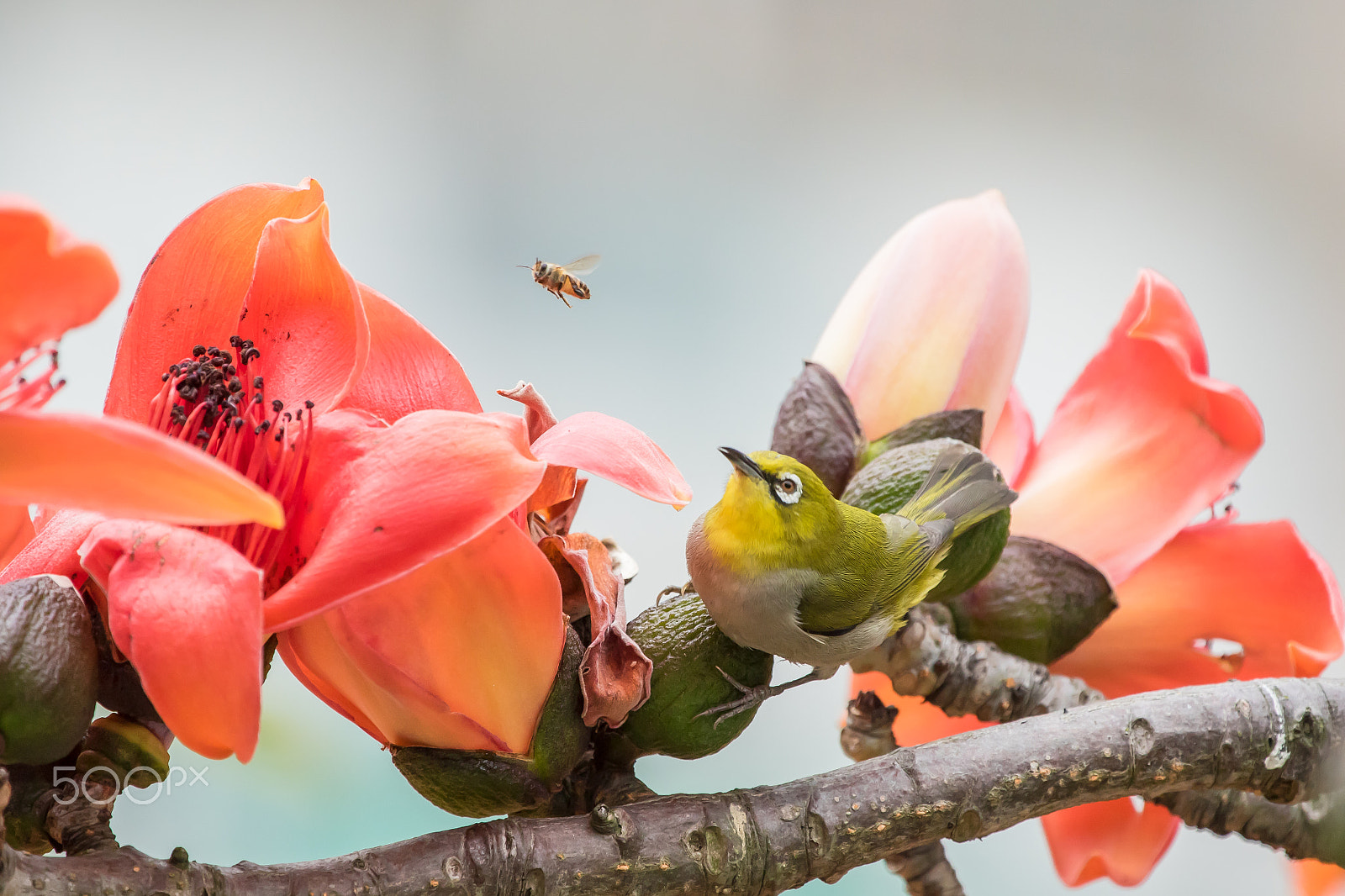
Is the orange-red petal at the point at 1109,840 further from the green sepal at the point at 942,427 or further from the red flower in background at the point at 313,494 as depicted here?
the red flower in background at the point at 313,494

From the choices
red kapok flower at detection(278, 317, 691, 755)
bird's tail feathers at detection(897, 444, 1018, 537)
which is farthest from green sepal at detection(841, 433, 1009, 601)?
red kapok flower at detection(278, 317, 691, 755)

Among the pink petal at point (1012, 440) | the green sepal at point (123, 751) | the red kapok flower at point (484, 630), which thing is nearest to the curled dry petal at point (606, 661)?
the red kapok flower at point (484, 630)

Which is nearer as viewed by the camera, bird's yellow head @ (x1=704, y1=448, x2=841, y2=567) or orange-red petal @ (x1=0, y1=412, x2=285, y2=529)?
orange-red petal @ (x1=0, y1=412, x2=285, y2=529)

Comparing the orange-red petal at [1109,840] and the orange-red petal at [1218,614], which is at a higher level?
the orange-red petal at [1218,614]

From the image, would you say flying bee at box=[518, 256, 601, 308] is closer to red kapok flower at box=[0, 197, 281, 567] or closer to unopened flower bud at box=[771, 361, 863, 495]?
unopened flower bud at box=[771, 361, 863, 495]

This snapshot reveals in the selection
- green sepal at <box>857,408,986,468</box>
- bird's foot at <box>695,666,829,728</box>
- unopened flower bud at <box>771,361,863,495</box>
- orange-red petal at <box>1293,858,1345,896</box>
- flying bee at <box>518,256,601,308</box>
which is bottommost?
orange-red petal at <box>1293,858,1345,896</box>

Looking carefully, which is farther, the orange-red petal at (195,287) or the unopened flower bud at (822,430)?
the unopened flower bud at (822,430)

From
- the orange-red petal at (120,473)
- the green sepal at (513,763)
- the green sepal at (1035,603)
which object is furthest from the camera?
the green sepal at (1035,603)
